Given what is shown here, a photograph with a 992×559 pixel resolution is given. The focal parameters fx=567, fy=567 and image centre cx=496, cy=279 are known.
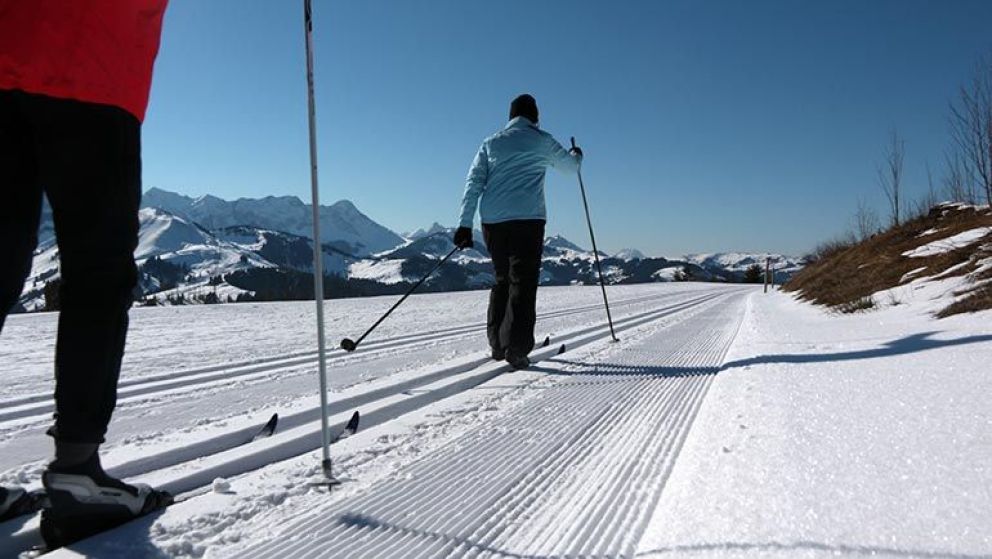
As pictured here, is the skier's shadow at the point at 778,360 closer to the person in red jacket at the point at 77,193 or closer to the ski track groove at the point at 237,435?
the ski track groove at the point at 237,435

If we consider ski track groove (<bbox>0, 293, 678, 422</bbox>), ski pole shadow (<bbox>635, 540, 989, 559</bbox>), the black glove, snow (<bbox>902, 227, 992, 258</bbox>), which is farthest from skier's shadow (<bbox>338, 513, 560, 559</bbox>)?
snow (<bbox>902, 227, 992, 258</bbox>)

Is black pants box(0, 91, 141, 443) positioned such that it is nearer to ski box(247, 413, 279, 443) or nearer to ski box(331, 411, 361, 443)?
ski box(247, 413, 279, 443)

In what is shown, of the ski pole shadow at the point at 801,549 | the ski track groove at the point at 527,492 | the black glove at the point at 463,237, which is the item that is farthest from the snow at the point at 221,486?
the black glove at the point at 463,237

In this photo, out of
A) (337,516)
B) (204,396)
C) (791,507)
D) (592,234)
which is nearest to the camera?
(791,507)

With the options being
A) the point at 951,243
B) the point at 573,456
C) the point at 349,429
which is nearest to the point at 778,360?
the point at 573,456

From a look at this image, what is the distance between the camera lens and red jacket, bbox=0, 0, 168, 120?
3.91 ft

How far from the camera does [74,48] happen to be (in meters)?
1.23

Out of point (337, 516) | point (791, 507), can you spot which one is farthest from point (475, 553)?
point (791, 507)

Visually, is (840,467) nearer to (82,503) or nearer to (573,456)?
(573,456)

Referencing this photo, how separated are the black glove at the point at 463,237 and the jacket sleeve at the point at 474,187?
0.07 meters

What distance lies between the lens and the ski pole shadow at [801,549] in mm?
814

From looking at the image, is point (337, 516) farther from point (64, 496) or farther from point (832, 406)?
point (832, 406)

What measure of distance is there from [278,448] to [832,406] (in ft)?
5.78

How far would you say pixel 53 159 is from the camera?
4.01 ft
